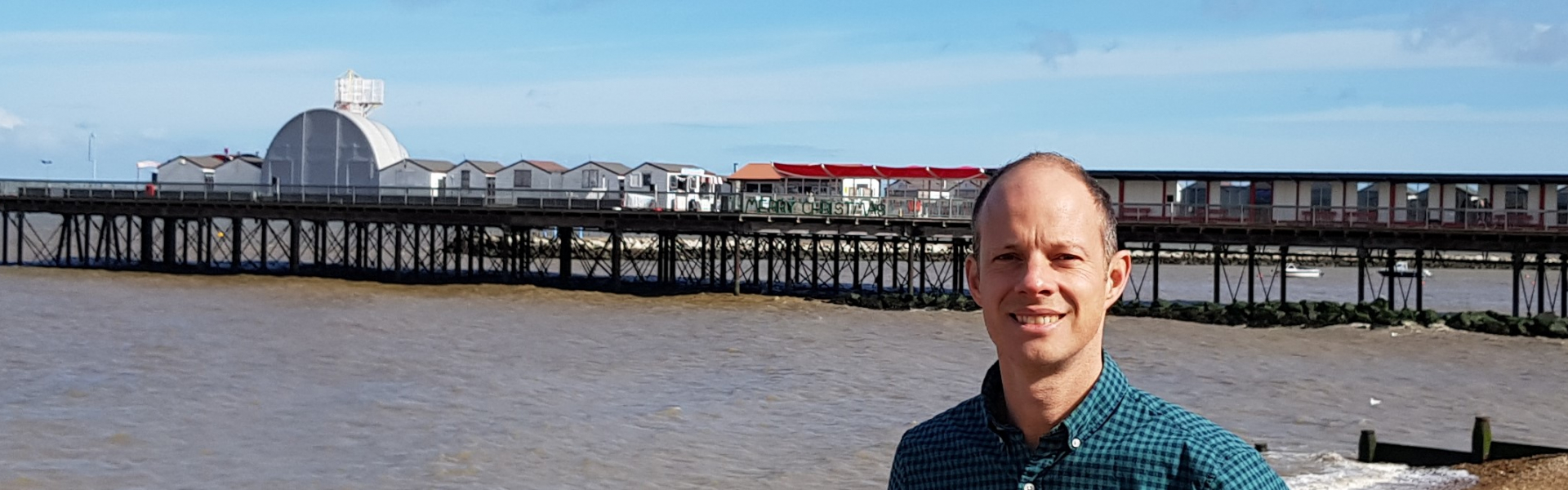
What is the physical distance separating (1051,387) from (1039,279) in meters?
0.23

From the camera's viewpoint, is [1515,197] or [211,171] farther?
[211,171]

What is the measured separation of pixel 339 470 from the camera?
1819cm

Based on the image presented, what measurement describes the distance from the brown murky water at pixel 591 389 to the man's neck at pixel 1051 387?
1518 centimetres

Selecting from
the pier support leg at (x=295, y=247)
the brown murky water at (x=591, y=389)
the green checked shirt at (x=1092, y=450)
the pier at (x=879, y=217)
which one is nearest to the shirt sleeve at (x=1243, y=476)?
the green checked shirt at (x=1092, y=450)

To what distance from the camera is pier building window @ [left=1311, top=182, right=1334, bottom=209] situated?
50.4 meters

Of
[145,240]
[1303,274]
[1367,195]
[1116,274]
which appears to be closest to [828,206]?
[1367,195]

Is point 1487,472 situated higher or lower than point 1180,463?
lower

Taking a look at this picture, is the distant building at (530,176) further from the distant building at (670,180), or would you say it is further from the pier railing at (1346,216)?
the pier railing at (1346,216)

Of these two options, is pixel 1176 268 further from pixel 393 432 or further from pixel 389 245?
pixel 393 432

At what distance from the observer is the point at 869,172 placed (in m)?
64.6

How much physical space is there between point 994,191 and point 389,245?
352ft

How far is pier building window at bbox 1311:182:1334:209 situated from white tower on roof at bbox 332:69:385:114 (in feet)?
161

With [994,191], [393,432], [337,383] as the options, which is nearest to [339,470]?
[393,432]

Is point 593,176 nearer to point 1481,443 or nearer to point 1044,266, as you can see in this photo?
point 1481,443
